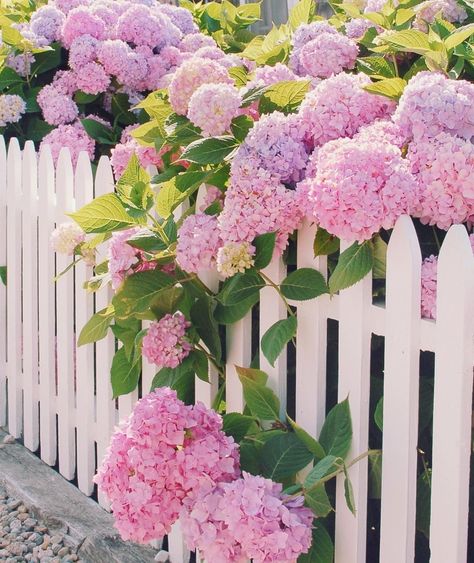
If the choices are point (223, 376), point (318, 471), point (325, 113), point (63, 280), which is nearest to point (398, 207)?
point (325, 113)

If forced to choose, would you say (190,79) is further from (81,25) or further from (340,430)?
(81,25)

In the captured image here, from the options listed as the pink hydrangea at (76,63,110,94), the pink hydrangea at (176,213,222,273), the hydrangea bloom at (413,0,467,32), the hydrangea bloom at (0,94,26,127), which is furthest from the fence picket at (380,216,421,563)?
the hydrangea bloom at (0,94,26,127)

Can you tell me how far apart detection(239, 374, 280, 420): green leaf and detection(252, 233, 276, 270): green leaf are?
11.6 inches

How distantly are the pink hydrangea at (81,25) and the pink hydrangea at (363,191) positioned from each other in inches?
96.2

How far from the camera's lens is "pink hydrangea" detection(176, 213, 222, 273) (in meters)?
2.35

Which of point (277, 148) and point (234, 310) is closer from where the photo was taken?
point (277, 148)

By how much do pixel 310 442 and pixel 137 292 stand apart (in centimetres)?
61

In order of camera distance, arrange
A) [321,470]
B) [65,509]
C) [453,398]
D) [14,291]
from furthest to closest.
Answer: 1. [14,291]
2. [65,509]
3. [321,470]
4. [453,398]

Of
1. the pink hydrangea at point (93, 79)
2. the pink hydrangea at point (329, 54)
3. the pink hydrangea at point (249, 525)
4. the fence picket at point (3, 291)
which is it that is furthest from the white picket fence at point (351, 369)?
the pink hydrangea at point (329, 54)

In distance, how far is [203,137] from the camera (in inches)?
101

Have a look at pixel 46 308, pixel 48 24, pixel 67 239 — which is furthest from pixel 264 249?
pixel 48 24

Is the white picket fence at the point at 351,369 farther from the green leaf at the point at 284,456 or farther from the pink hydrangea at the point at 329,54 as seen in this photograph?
the pink hydrangea at the point at 329,54

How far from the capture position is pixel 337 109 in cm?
225

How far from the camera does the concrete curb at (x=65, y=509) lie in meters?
2.88
